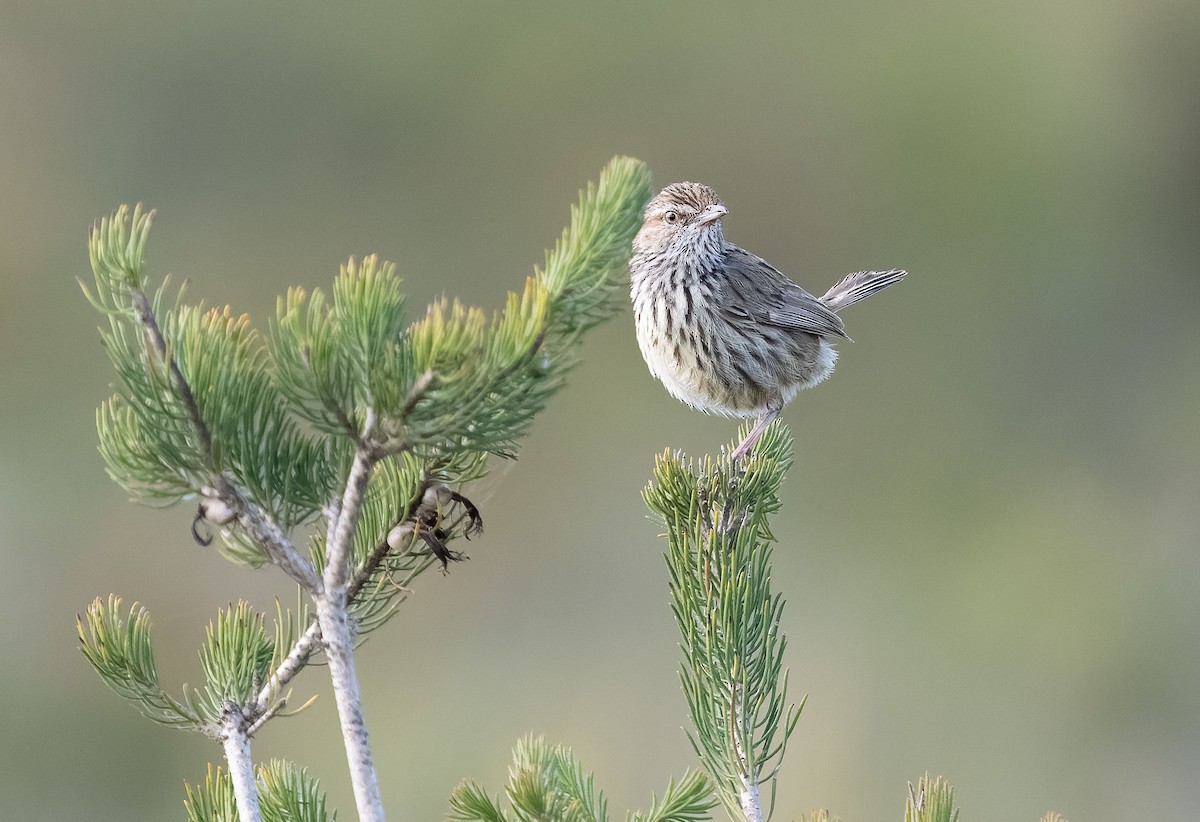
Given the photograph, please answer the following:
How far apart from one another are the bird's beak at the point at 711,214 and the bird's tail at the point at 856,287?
1.22m

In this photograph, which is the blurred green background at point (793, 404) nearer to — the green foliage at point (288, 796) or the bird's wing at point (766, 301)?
the bird's wing at point (766, 301)

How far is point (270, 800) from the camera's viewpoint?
1798 millimetres

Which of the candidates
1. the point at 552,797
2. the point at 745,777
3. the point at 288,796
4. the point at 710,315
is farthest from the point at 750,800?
the point at 710,315

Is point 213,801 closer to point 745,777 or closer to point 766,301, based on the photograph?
point 745,777

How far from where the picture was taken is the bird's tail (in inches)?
216

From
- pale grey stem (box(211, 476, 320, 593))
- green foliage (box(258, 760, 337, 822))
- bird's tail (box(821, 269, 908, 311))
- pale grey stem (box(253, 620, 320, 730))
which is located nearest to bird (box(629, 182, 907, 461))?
bird's tail (box(821, 269, 908, 311))

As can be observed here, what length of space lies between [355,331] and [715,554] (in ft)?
2.93

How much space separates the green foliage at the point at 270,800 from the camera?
5.74 feet

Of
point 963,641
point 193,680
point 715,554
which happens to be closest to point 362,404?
point 715,554

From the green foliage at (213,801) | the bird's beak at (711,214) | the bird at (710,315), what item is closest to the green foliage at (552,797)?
the green foliage at (213,801)

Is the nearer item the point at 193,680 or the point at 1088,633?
the point at 193,680

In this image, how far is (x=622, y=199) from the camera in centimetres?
151

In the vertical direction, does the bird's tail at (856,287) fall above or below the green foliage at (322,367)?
above

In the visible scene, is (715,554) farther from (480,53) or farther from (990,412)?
(480,53)
